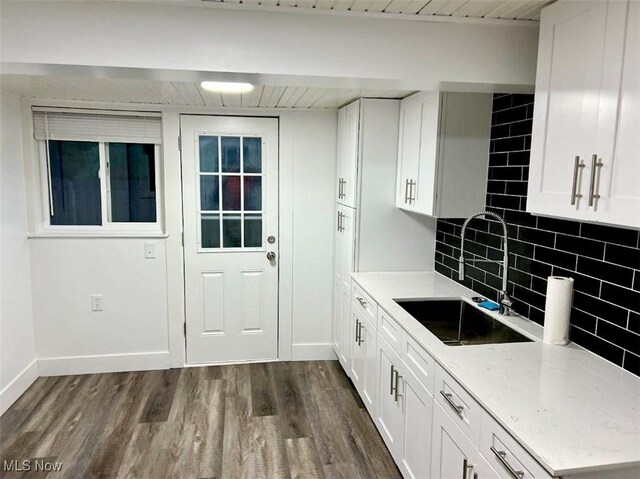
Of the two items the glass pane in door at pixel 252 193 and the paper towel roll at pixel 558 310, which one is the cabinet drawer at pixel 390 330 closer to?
the paper towel roll at pixel 558 310

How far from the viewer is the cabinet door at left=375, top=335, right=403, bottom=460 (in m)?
2.37

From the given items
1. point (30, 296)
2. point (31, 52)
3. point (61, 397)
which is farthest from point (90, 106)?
point (61, 397)

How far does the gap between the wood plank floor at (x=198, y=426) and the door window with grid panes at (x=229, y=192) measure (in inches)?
42.9

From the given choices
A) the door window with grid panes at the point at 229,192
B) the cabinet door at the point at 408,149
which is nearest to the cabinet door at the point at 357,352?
the cabinet door at the point at 408,149

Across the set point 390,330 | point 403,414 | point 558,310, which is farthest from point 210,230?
point 558,310

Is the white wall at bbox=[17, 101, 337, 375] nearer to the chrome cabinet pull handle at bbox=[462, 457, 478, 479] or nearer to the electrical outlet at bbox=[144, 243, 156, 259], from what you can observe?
the electrical outlet at bbox=[144, 243, 156, 259]

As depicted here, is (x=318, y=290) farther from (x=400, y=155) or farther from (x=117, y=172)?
(x=117, y=172)

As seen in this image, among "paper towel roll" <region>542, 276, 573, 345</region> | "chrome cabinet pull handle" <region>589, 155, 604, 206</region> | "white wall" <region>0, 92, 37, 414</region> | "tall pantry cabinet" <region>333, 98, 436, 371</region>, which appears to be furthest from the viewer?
"tall pantry cabinet" <region>333, 98, 436, 371</region>

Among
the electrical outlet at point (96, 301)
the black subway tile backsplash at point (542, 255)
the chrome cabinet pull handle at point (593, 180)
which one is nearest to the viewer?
the chrome cabinet pull handle at point (593, 180)

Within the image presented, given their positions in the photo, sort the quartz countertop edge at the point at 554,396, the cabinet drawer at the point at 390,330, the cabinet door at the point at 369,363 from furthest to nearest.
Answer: the cabinet door at the point at 369,363
the cabinet drawer at the point at 390,330
the quartz countertop edge at the point at 554,396

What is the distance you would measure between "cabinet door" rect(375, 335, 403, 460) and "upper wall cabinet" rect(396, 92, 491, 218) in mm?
850

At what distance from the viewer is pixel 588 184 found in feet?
4.88

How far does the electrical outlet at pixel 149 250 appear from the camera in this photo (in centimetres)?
355

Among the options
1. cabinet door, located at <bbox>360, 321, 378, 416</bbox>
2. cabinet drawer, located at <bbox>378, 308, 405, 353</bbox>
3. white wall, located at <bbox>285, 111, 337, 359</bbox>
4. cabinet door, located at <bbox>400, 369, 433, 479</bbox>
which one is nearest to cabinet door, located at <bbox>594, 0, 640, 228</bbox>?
cabinet door, located at <bbox>400, 369, 433, 479</bbox>
